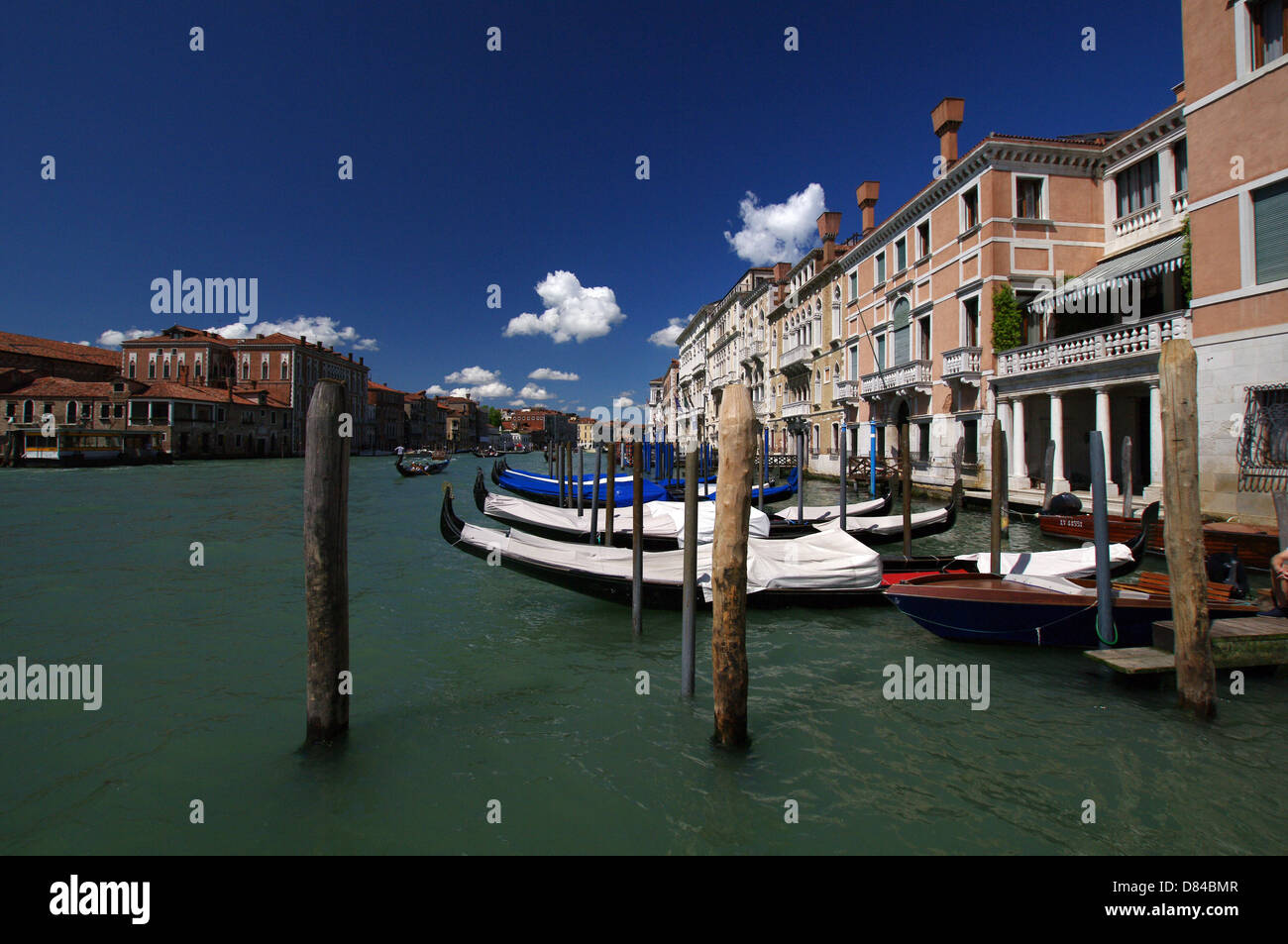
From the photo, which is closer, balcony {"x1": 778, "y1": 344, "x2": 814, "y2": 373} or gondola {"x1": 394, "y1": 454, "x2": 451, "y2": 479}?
balcony {"x1": 778, "y1": 344, "x2": 814, "y2": 373}

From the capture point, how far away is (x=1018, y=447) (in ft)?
45.1

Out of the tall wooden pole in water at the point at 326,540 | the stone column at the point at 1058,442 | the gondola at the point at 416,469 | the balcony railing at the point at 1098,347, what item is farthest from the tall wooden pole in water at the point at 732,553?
the gondola at the point at 416,469

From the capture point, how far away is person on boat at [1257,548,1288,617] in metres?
4.73

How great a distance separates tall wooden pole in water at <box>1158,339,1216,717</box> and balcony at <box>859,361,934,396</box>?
13785 mm

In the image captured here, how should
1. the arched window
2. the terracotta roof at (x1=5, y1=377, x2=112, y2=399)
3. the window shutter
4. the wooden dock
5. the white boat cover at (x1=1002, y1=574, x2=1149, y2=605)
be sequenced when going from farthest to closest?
1. the terracotta roof at (x1=5, y1=377, x2=112, y2=399)
2. the arched window
3. the window shutter
4. the white boat cover at (x1=1002, y1=574, x2=1149, y2=605)
5. the wooden dock

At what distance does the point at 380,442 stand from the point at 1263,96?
260 feet

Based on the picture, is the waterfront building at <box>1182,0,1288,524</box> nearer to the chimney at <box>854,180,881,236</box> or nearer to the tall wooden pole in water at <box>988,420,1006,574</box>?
the tall wooden pole in water at <box>988,420,1006,574</box>

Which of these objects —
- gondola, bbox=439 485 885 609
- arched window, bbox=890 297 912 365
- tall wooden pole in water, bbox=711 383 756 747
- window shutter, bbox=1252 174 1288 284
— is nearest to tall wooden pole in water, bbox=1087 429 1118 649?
gondola, bbox=439 485 885 609

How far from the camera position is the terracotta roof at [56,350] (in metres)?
44.0

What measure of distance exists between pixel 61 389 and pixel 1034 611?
56299mm

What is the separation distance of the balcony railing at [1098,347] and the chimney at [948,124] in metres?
6.21

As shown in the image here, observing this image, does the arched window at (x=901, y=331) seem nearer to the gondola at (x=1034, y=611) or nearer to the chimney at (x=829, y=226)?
the chimney at (x=829, y=226)

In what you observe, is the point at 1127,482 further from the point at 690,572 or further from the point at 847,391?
the point at 847,391
